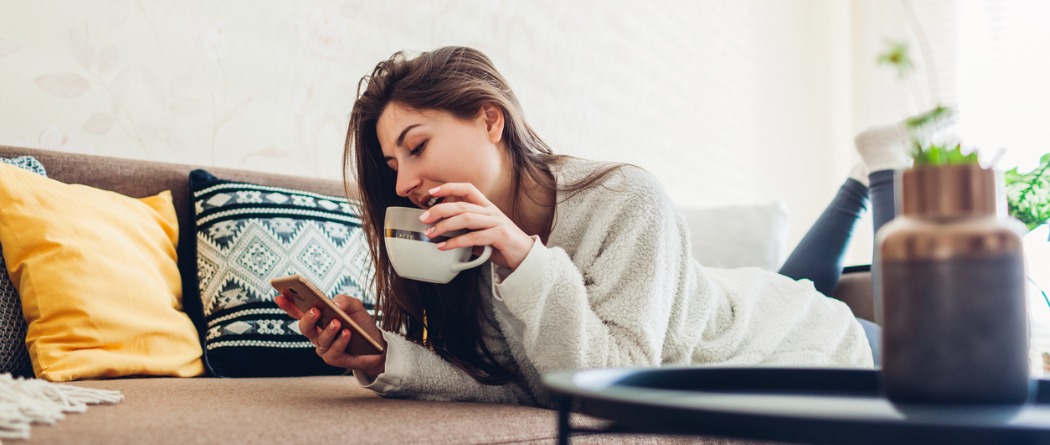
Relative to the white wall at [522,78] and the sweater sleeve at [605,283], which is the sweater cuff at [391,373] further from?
the white wall at [522,78]

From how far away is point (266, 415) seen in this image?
78 cm

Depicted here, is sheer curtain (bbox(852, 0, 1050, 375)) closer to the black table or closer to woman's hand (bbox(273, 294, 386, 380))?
woman's hand (bbox(273, 294, 386, 380))

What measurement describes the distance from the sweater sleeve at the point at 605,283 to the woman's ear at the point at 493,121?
147mm

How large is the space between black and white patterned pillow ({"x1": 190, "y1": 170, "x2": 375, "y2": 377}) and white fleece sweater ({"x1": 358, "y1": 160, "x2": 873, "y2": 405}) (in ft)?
1.00

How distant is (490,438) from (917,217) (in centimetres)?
43

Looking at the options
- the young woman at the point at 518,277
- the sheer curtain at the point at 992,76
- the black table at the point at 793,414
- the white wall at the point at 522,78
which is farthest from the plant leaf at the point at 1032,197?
the black table at the point at 793,414

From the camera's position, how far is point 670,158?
112 inches

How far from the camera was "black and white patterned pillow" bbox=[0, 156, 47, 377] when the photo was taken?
110 centimetres

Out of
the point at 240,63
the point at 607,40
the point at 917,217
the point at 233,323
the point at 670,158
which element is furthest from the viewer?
the point at 670,158

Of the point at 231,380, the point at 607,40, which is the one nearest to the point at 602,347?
the point at 231,380

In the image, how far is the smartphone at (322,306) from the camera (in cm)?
96

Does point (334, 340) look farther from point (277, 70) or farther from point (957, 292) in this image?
point (277, 70)

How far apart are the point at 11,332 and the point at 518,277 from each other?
2.41 feet

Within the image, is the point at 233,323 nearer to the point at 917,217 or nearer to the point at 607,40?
the point at 917,217
